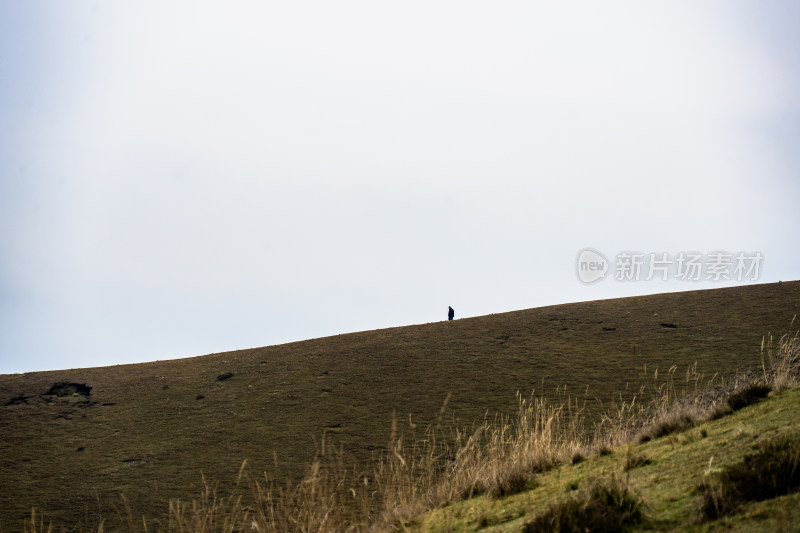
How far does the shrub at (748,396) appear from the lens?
6289 mm

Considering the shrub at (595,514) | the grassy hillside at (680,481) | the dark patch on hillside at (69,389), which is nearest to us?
the grassy hillside at (680,481)

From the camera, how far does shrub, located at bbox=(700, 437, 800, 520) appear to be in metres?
3.48

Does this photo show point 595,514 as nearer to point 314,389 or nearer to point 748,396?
point 748,396

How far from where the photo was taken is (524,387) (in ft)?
41.7

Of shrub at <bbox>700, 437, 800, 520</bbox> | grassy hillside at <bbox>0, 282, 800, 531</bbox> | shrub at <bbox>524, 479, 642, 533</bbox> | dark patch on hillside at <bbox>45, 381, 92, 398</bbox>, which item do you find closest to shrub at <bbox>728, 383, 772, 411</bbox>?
shrub at <bbox>700, 437, 800, 520</bbox>

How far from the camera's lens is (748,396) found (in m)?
6.36

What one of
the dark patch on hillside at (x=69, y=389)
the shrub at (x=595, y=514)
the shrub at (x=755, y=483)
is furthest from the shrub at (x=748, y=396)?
the dark patch on hillside at (x=69, y=389)

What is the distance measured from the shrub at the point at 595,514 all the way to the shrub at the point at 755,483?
16.4 inches

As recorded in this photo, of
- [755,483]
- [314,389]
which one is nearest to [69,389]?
[314,389]

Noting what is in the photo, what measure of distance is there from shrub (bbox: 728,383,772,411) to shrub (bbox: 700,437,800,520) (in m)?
2.69

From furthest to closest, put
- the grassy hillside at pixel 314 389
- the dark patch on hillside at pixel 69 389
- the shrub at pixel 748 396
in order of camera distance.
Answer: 1. the dark patch on hillside at pixel 69 389
2. the grassy hillside at pixel 314 389
3. the shrub at pixel 748 396

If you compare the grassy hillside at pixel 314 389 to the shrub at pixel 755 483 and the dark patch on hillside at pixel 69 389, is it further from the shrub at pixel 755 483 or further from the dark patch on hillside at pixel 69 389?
the shrub at pixel 755 483

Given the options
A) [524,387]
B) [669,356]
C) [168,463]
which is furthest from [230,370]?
[669,356]

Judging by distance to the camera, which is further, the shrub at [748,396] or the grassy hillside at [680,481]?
the shrub at [748,396]
